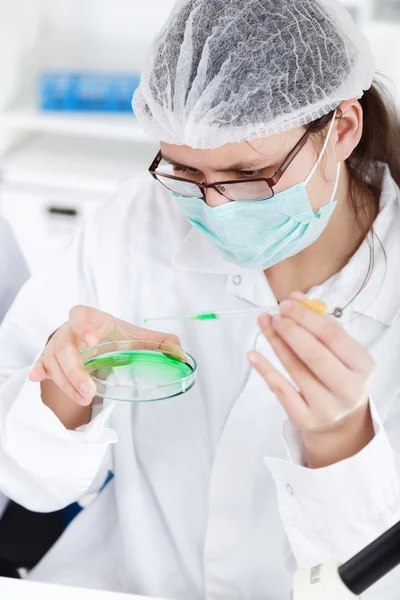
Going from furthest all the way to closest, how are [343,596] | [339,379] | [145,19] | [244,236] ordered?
[145,19] < [244,236] < [339,379] < [343,596]

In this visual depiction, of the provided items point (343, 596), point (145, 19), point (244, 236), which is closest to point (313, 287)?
point (244, 236)

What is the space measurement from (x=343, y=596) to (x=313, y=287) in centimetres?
67

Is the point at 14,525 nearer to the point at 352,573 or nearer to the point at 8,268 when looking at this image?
the point at 8,268

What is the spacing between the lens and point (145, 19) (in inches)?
131

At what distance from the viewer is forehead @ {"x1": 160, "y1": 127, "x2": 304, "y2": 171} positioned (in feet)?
3.84

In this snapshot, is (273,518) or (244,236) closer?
(244,236)

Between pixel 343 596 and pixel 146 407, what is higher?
pixel 343 596

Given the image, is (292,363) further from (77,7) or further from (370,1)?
(77,7)

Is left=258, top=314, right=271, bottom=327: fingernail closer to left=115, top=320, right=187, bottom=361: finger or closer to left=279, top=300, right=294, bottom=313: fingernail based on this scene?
left=279, top=300, right=294, bottom=313: fingernail

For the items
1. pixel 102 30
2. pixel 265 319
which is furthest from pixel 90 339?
pixel 102 30

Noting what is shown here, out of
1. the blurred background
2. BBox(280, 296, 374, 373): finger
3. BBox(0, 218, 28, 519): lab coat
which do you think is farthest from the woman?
the blurred background

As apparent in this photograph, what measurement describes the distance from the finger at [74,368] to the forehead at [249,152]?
0.33m

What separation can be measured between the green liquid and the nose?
0.24 meters

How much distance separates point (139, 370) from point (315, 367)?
0.36 m
